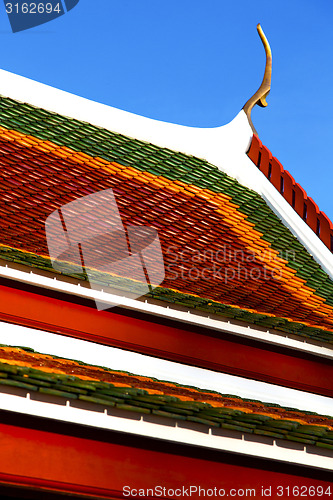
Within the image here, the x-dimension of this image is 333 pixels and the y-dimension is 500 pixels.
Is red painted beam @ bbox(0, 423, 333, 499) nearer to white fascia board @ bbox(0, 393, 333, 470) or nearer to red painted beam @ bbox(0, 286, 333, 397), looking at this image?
white fascia board @ bbox(0, 393, 333, 470)

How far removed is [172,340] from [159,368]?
0.32 meters

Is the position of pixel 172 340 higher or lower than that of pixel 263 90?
lower

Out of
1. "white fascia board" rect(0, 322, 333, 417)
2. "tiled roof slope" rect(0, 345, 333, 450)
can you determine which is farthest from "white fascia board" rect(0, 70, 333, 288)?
"tiled roof slope" rect(0, 345, 333, 450)

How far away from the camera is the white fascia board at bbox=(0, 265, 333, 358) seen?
229 inches

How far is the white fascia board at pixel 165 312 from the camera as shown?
582 cm

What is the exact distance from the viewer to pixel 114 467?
13.8 feet

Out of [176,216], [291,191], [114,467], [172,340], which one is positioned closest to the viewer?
Answer: [114,467]

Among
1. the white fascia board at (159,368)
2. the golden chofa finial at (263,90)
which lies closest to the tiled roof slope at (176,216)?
the white fascia board at (159,368)

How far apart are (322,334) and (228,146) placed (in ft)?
13.7

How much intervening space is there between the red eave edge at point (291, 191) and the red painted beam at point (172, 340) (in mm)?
2618

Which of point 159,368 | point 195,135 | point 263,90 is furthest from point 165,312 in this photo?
point 263,90

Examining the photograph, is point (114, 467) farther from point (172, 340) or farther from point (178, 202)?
point (178, 202)

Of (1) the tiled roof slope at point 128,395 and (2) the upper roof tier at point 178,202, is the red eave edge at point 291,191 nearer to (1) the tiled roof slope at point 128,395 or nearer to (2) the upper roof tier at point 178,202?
(2) the upper roof tier at point 178,202

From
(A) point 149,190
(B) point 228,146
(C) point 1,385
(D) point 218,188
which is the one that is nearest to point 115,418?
(C) point 1,385
